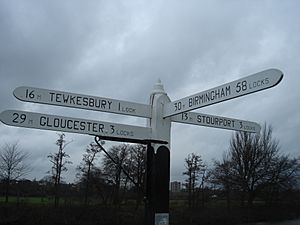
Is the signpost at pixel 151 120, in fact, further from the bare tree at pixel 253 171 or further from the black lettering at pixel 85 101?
the bare tree at pixel 253 171

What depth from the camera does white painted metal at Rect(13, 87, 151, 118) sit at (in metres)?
5.47

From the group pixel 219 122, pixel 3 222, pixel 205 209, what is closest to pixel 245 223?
pixel 205 209

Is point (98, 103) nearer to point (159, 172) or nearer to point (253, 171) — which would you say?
point (159, 172)

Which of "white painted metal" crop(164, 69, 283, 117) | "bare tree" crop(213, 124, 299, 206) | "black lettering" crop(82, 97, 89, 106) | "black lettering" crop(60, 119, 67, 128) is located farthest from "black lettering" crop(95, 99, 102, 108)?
"bare tree" crop(213, 124, 299, 206)

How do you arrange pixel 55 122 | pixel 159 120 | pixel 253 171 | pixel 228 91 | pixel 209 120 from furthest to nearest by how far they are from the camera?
pixel 253 171
pixel 209 120
pixel 159 120
pixel 55 122
pixel 228 91

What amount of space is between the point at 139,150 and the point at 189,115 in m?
21.2

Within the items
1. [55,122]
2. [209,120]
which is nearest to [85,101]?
[55,122]

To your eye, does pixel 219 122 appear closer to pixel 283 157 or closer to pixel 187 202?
pixel 187 202

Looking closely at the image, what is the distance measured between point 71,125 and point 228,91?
2.16m

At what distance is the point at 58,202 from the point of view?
2612cm

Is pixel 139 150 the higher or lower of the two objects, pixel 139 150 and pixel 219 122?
the higher

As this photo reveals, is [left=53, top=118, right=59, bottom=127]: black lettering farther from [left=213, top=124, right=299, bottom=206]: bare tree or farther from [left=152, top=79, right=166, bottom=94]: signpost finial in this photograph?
[left=213, top=124, right=299, bottom=206]: bare tree

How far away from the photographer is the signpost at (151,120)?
17.7ft

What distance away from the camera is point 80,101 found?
18.9 ft
